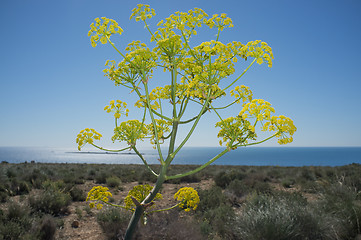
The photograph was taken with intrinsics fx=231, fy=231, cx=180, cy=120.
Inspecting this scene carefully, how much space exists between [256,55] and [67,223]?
7.75 meters

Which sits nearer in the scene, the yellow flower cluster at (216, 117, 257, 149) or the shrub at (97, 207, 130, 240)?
the yellow flower cluster at (216, 117, 257, 149)

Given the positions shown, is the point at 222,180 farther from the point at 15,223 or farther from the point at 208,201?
the point at 15,223

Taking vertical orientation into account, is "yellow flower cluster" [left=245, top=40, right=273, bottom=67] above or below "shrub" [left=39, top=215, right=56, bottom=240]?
above

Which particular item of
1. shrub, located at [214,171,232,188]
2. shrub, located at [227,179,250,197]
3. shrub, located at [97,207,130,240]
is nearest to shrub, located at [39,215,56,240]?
shrub, located at [97,207,130,240]

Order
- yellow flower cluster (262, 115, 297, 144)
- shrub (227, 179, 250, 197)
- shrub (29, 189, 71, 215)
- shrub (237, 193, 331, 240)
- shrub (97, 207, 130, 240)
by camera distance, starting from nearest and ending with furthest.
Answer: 1. yellow flower cluster (262, 115, 297, 144)
2. shrub (237, 193, 331, 240)
3. shrub (97, 207, 130, 240)
4. shrub (29, 189, 71, 215)
5. shrub (227, 179, 250, 197)

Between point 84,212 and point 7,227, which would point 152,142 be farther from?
point 84,212

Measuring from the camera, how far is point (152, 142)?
273cm

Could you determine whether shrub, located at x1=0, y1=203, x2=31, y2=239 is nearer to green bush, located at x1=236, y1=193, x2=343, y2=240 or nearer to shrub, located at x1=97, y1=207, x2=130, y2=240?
shrub, located at x1=97, y1=207, x2=130, y2=240

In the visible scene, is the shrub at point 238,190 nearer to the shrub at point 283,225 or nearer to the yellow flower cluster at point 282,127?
the shrub at point 283,225

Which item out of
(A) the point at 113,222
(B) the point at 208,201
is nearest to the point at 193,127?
(A) the point at 113,222

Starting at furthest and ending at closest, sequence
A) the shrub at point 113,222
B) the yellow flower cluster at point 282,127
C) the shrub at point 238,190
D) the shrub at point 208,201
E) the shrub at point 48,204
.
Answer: the shrub at point 238,190 < the shrub at point 208,201 < the shrub at point 48,204 < the shrub at point 113,222 < the yellow flower cluster at point 282,127

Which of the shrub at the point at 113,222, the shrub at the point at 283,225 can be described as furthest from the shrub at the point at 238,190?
the shrub at the point at 113,222

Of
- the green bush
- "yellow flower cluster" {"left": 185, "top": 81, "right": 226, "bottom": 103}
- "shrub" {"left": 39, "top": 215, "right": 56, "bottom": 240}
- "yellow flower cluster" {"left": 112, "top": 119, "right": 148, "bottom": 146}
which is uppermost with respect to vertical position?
"yellow flower cluster" {"left": 185, "top": 81, "right": 226, "bottom": 103}

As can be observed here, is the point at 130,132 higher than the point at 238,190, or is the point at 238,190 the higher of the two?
the point at 130,132
